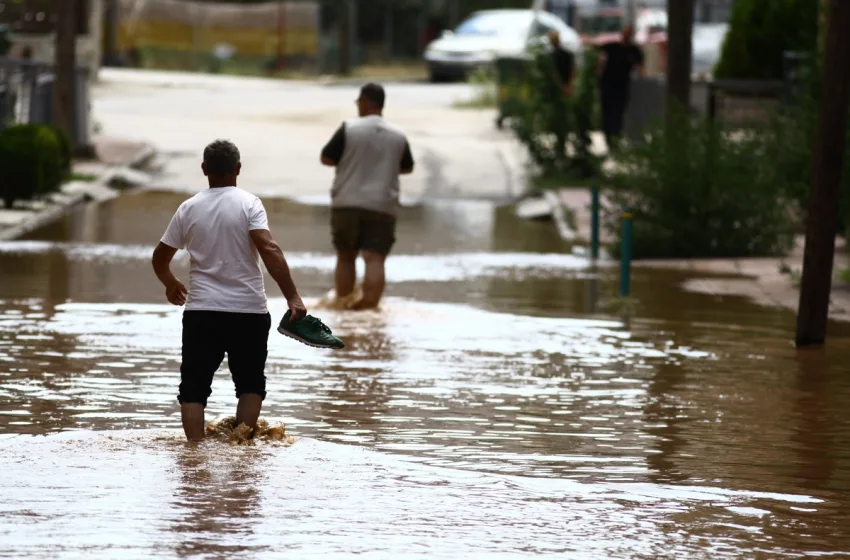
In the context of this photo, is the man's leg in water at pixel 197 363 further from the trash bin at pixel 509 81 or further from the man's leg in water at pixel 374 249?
the trash bin at pixel 509 81

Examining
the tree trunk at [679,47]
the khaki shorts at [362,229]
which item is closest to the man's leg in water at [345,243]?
the khaki shorts at [362,229]

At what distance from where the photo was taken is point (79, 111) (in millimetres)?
27328

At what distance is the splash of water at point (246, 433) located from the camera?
8.67 metres

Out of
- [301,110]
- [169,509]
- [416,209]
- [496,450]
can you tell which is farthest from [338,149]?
[301,110]

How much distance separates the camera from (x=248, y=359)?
8609 mm

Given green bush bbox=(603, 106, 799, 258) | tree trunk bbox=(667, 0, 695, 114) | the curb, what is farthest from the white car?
green bush bbox=(603, 106, 799, 258)

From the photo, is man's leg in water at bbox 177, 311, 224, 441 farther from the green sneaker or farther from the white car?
the white car

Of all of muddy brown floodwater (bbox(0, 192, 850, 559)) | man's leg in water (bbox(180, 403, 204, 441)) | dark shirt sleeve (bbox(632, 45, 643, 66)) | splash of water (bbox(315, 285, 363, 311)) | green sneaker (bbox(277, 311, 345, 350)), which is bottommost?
splash of water (bbox(315, 285, 363, 311))

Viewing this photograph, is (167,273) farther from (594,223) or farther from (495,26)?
(495,26)

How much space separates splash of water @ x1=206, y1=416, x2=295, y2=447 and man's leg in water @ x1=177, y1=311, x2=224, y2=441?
0.20m

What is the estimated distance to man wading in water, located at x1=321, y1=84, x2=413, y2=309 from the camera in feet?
45.1

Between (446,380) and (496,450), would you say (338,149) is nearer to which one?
(446,380)

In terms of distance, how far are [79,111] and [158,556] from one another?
2150cm

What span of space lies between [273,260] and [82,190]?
609 inches
